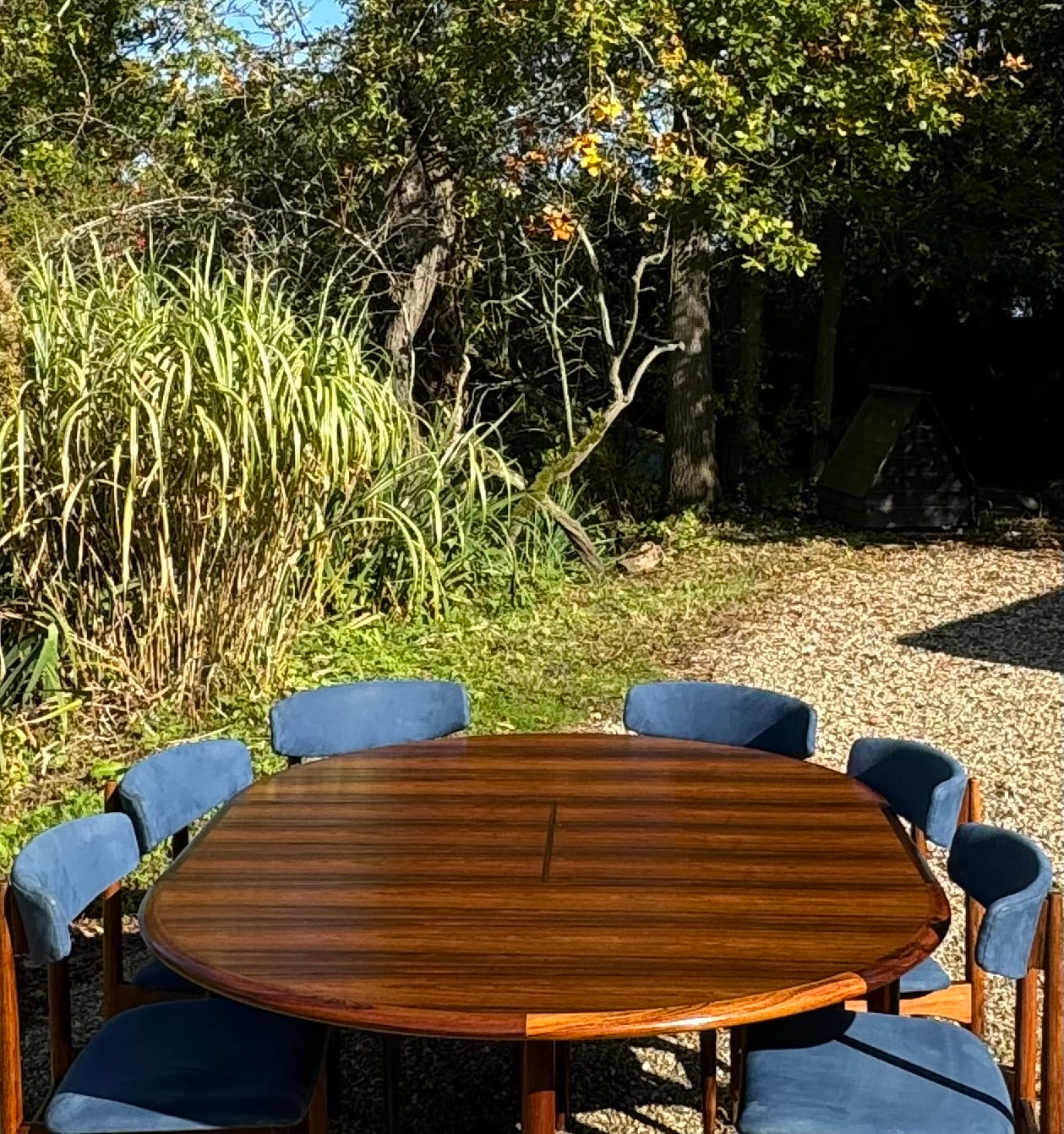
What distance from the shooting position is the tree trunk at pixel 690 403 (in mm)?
9492

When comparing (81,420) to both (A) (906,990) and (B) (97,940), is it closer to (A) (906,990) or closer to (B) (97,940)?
(B) (97,940)

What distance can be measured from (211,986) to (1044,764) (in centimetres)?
393

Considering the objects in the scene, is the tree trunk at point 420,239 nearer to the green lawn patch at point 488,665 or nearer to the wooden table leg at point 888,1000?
the green lawn patch at point 488,665

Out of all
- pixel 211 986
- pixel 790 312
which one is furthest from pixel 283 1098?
pixel 790 312

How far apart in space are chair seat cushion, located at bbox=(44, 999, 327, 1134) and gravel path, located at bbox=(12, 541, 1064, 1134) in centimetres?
61

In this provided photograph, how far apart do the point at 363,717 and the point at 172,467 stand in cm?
194

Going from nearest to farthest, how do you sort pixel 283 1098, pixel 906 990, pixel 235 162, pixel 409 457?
pixel 283 1098 → pixel 906 990 → pixel 409 457 → pixel 235 162

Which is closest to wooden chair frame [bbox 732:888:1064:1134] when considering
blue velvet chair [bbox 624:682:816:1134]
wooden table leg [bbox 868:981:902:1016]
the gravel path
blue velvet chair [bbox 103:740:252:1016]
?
wooden table leg [bbox 868:981:902:1016]

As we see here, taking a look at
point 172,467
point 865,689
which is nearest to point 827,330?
point 865,689

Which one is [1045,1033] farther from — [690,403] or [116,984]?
[690,403]

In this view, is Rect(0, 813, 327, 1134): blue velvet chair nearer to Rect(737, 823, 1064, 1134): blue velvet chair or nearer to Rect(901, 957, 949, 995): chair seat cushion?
Rect(737, 823, 1064, 1134): blue velvet chair

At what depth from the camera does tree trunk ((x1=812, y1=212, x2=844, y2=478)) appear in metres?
10.5

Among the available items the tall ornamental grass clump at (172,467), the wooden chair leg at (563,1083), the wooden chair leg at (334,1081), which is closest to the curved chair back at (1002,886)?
the wooden chair leg at (563,1083)

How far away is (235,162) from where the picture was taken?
7.59 m
